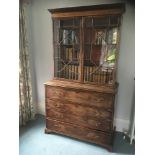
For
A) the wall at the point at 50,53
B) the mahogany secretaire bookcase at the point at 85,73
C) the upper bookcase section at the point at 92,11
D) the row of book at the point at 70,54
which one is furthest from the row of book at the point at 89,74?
the upper bookcase section at the point at 92,11

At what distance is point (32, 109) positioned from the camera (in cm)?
271

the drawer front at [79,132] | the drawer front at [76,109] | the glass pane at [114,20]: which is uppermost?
the glass pane at [114,20]

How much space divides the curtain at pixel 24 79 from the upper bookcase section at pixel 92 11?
598 mm

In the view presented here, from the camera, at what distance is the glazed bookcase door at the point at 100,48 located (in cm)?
192

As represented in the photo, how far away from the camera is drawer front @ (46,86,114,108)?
6.40ft

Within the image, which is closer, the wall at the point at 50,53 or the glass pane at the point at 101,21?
the glass pane at the point at 101,21

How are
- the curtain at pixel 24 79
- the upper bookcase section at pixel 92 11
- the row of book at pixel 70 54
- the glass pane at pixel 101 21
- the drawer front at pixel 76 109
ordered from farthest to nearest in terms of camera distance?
the curtain at pixel 24 79
the row of book at pixel 70 54
the drawer front at pixel 76 109
the glass pane at pixel 101 21
the upper bookcase section at pixel 92 11

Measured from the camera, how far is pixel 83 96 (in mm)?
2055

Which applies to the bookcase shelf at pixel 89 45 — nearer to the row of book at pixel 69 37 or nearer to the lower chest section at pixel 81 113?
the row of book at pixel 69 37

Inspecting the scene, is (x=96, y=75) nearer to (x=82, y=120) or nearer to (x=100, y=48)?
(x=100, y=48)

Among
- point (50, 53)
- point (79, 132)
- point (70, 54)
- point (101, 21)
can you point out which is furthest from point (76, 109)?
point (101, 21)

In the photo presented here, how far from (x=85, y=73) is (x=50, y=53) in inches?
35.3
